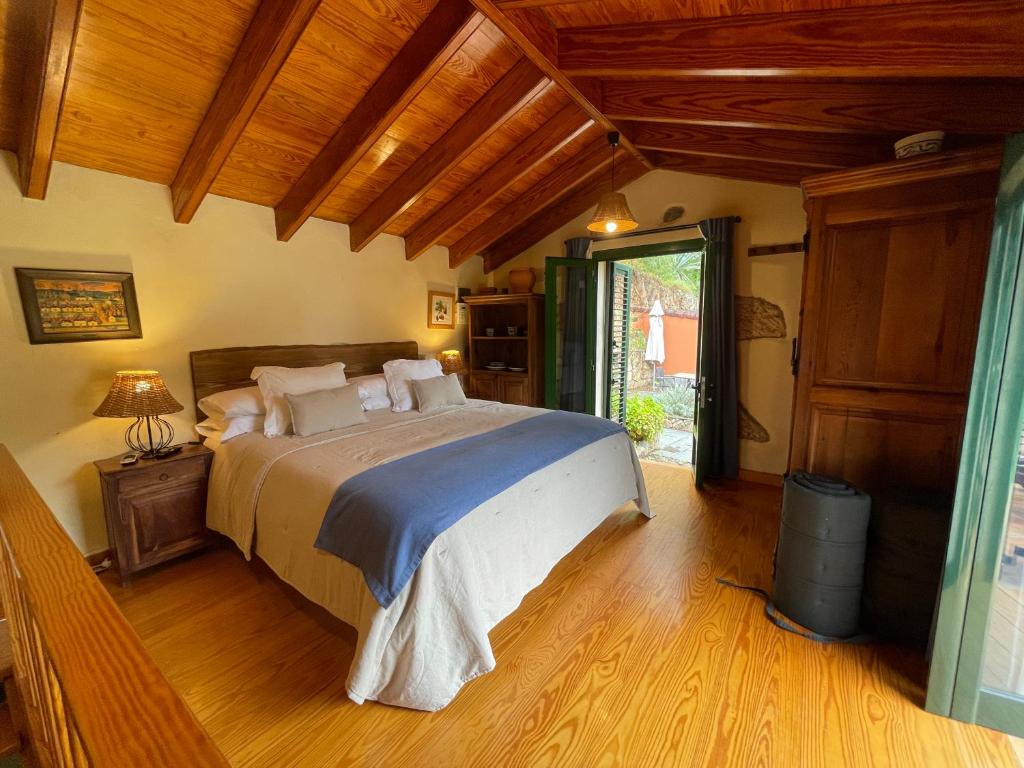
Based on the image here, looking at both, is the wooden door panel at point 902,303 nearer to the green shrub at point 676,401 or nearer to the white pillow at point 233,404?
the white pillow at point 233,404

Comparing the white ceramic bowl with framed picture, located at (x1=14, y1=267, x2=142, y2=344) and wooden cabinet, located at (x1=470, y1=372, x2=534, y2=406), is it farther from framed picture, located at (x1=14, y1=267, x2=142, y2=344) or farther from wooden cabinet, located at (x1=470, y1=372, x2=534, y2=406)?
framed picture, located at (x1=14, y1=267, x2=142, y2=344)

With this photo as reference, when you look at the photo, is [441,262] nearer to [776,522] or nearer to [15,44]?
[15,44]

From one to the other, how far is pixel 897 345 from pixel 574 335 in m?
2.80

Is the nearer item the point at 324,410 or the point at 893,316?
the point at 893,316

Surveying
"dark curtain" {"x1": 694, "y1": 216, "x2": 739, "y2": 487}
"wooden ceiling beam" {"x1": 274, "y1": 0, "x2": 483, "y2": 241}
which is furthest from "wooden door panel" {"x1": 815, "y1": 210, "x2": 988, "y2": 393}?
"wooden ceiling beam" {"x1": 274, "y1": 0, "x2": 483, "y2": 241}

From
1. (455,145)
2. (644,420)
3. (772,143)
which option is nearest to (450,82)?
(455,145)

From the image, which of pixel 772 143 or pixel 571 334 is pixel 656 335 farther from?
pixel 772 143

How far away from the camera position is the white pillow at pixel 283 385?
2.64m

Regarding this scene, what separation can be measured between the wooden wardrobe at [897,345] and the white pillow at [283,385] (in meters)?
2.86

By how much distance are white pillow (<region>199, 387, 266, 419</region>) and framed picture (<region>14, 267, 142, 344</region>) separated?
0.55 metres

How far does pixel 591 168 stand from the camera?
367 cm

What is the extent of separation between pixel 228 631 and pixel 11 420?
161cm

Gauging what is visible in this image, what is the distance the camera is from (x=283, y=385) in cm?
280

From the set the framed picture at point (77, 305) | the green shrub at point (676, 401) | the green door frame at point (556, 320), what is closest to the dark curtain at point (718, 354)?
the green door frame at point (556, 320)
